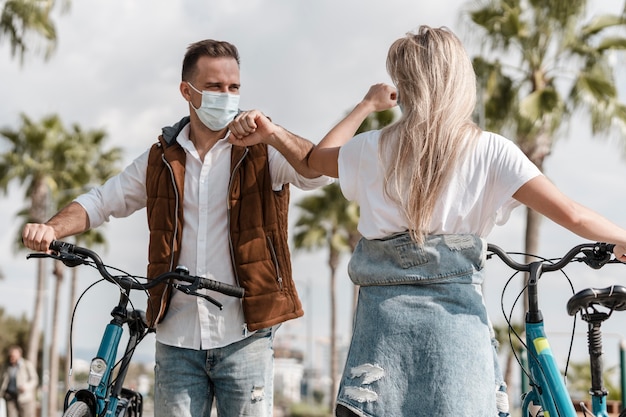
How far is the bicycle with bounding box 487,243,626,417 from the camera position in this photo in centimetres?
405

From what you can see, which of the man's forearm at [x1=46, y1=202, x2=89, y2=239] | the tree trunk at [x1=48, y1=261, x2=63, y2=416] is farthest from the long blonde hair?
the tree trunk at [x1=48, y1=261, x2=63, y2=416]

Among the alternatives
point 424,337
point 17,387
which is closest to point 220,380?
point 424,337

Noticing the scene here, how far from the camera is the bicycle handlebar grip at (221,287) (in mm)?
4035

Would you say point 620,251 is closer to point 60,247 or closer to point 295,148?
point 295,148

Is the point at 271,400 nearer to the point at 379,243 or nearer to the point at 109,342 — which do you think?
the point at 109,342

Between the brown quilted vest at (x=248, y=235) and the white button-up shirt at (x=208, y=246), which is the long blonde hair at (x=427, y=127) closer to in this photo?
the white button-up shirt at (x=208, y=246)

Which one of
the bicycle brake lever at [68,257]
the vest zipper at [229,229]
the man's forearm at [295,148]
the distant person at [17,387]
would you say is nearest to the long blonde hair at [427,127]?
the man's forearm at [295,148]

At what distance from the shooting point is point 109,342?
14.1 ft

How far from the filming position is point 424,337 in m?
3.25

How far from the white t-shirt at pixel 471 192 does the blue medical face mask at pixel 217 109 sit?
4.05 feet

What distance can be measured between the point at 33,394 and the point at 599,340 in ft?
49.9

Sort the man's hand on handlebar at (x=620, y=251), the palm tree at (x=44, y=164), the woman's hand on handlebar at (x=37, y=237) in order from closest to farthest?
the man's hand on handlebar at (x=620, y=251) < the woman's hand on handlebar at (x=37, y=237) < the palm tree at (x=44, y=164)

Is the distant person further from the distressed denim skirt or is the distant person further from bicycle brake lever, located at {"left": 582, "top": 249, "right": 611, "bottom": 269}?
the distressed denim skirt

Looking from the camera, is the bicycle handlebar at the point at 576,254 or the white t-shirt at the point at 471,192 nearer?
the white t-shirt at the point at 471,192
